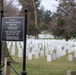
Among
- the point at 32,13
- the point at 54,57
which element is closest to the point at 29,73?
the point at 54,57

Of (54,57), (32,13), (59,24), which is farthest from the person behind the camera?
(32,13)

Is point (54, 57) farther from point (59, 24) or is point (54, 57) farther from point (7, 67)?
point (59, 24)

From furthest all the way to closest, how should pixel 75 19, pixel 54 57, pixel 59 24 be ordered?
pixel 59 24 → pixel 75 19 → pixel 54 57

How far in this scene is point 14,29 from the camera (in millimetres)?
8805

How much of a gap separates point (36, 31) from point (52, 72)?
179 ft

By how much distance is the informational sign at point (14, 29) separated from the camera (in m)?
8.79

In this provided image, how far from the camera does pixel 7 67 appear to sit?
9172 millimetres

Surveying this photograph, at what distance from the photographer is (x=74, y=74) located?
5355 mm

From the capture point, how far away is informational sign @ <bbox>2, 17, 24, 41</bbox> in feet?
28.8

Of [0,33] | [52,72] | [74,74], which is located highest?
[0,33]

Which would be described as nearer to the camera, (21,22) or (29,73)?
(21,22)

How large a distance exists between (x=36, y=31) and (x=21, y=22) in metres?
58.5

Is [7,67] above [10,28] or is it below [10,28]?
below

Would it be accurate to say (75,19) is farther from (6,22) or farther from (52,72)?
(6,22)
